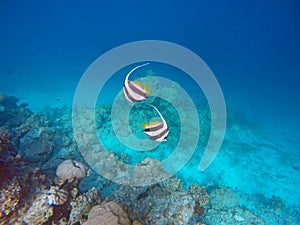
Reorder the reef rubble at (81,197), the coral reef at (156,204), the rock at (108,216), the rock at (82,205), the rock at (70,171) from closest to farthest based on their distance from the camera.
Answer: the rock at (108,216)
the reef rubble at (81,197)
the rock at (82,205)
the coral reef at (156,204)
the rock at (70,171)

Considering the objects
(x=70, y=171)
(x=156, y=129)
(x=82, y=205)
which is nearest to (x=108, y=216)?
(x=82, y=205)

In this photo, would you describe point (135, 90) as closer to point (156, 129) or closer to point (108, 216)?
point (156, 129)

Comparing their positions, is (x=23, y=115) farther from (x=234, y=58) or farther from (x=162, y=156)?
(x=234, y=58)

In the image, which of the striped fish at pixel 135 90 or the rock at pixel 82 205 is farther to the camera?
the rock at pixel 82 205

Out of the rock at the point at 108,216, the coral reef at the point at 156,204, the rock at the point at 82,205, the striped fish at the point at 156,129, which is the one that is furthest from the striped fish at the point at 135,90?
the rock at the point at 82,205

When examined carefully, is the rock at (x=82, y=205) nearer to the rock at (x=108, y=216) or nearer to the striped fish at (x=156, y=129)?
the rock at (x=108, y=216)

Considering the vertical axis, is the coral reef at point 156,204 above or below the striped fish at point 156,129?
below

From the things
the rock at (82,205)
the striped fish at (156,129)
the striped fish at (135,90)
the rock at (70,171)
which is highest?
the striped fish at (135,90)

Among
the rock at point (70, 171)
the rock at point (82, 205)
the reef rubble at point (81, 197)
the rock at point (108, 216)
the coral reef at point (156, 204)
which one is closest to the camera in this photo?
the rock at point (108, 216)

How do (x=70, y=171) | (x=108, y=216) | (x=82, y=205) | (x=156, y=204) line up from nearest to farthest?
(x=108, y=216) < (x=82, y=205) < (x=70, y=171) < (x=156, y=204)

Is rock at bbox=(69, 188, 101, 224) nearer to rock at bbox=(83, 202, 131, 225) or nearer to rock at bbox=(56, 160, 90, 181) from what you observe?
rock at bbox=(56, 160, 90, 181)

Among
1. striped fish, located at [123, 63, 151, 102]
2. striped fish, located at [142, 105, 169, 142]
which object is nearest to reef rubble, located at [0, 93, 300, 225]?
striped fish, located at [142, 105, 169, 142]

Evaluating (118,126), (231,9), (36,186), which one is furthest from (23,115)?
(231,9)

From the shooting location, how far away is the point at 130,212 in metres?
3.90
